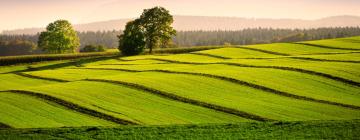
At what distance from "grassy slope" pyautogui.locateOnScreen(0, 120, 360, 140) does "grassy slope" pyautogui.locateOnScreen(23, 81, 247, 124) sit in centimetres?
306

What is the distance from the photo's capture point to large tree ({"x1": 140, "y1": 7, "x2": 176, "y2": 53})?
320 feet

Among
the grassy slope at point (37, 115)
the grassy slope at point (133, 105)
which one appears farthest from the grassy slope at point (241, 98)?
the grassy slope at point (37, 115)

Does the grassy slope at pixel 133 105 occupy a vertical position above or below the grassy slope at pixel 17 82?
above

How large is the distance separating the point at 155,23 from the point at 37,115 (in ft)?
220

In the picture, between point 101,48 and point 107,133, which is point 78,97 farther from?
point 101,48

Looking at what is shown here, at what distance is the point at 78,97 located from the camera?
37688 millimetres

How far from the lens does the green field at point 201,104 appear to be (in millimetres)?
26891

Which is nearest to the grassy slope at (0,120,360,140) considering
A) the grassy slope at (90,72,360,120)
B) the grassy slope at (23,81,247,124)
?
the grassy slope at (23,81,247,124)

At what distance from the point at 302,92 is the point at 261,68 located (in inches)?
468

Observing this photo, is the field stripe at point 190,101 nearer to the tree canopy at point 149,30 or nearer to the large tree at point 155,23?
the tree canopy at point 149,30

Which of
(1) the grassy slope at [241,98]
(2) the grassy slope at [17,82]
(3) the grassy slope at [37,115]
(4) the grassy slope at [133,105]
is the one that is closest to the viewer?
(3) the grassy slope at [37,115]

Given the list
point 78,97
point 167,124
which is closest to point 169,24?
point 78,97

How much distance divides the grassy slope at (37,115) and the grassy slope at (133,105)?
1721 millimetres

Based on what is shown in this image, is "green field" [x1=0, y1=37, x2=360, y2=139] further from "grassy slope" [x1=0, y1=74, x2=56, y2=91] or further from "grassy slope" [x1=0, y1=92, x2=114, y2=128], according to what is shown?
"grassy slope" [x1=0, y1=74, x2=56, y2=91]
